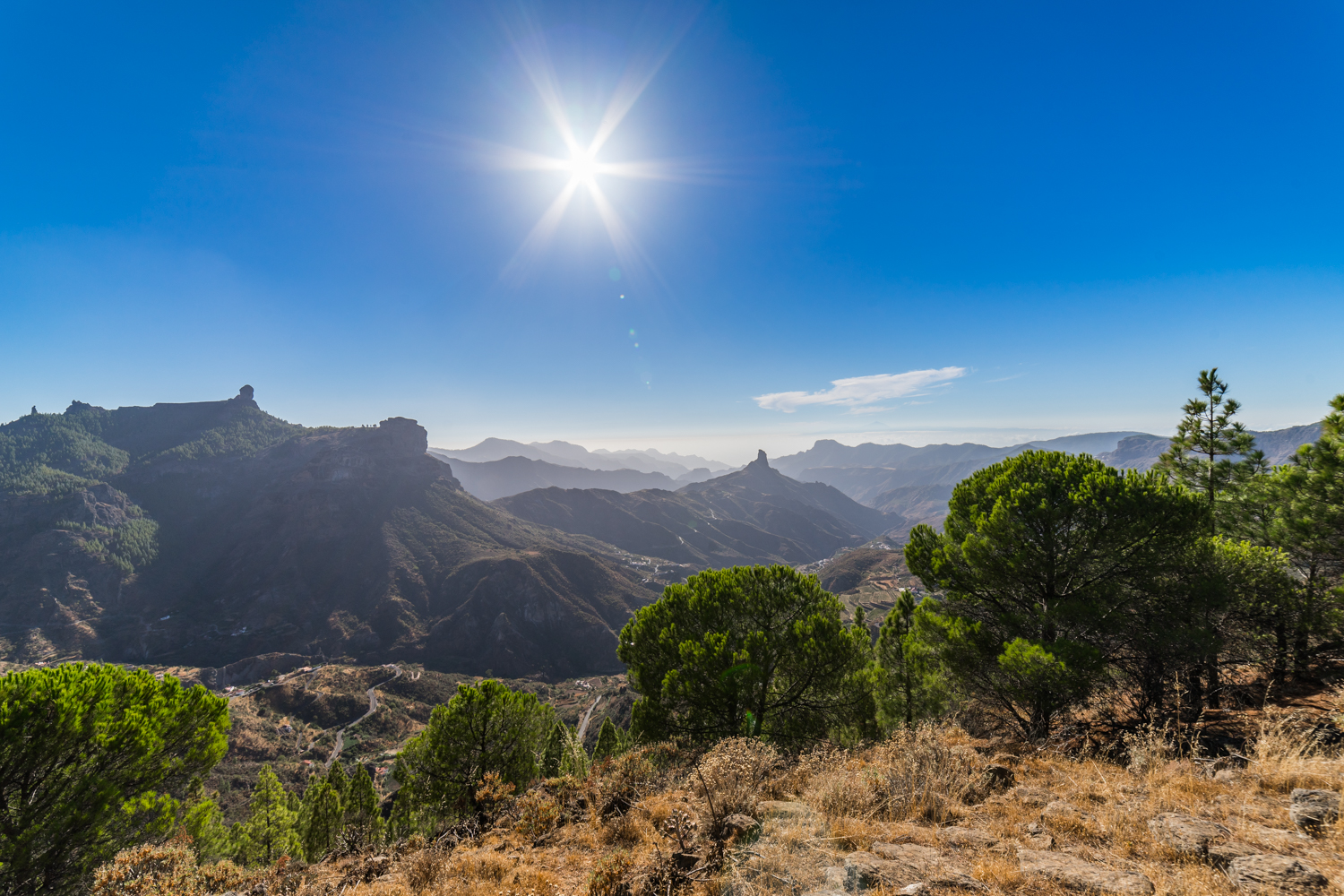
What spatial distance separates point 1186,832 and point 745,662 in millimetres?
9208

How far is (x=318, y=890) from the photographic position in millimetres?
6488

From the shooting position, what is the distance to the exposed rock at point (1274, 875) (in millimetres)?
3832

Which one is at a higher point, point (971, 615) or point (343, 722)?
point (971, 615)

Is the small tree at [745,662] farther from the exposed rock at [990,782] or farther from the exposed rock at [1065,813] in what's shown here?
the exposed rock at [1065,813]

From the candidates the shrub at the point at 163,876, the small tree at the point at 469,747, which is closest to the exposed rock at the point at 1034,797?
the shrub at the point at 163,876

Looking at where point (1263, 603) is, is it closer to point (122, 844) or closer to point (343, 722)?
point (122, 844)

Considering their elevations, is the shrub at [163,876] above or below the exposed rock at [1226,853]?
below

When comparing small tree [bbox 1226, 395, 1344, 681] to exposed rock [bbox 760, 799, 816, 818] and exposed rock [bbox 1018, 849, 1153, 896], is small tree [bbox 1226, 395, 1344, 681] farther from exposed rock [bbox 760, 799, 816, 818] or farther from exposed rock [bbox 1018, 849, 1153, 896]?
exposed rock [bbox 760, 799, 816, 818]

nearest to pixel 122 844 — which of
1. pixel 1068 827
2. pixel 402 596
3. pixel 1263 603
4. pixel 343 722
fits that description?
pixel 1068 827

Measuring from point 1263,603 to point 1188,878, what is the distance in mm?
11997

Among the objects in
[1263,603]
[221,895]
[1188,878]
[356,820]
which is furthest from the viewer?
[356,820]

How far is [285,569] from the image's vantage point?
155 m

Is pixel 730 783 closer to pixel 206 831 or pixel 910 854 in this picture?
pixel 910 854

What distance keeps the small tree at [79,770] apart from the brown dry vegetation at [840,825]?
Answer: 562cm
